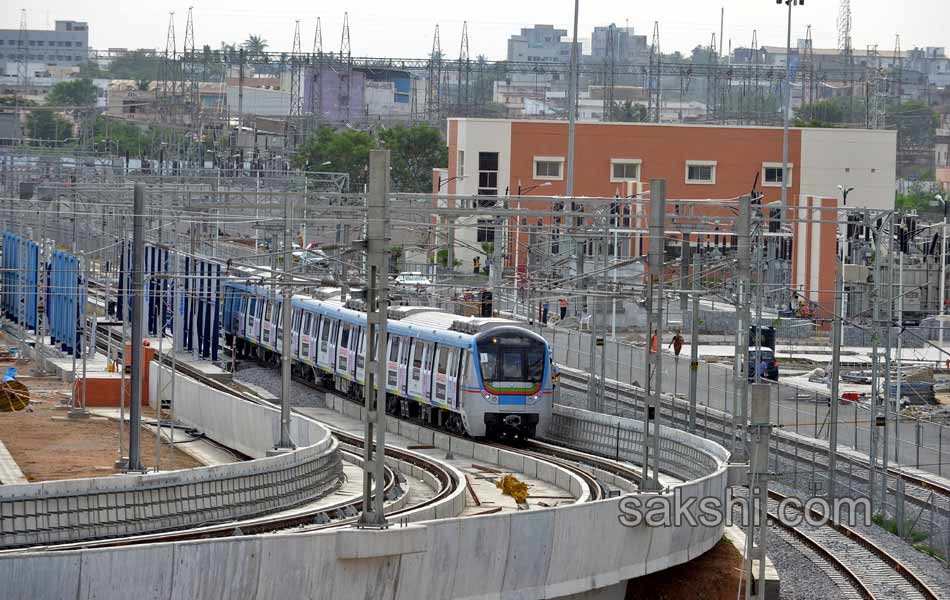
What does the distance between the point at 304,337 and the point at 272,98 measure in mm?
87598

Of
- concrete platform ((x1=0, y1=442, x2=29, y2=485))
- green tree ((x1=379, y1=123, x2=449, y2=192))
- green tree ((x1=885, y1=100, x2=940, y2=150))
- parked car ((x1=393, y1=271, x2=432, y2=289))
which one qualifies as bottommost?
concrete platform ((x1=0, y1=442, x2=29, y2=485))

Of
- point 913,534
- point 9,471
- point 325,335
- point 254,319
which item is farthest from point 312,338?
point 913,534

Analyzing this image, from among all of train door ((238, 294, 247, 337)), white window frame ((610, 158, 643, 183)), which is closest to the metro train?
train door ((238, 294, 247, 337))

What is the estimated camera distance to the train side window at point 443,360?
30703mm

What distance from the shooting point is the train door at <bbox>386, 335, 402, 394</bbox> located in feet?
109

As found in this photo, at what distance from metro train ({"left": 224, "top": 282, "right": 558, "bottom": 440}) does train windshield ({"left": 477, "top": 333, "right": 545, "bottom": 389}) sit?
0.06 ft

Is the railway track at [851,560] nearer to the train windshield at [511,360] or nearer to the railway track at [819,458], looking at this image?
the railway track at [819,458]

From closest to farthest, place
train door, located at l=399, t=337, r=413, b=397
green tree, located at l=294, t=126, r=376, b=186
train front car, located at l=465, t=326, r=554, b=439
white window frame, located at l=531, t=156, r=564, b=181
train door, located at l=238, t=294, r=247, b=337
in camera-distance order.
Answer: train front car, located at l=465, t=326, r=554, b=439, train door, located at l=399, t=337, r=413, b=397, train door, located at l=238, t=294, r=247, b=337, white window frame, located at l=531, t=156, r=564, b=181, green tree, located at l=294, t=126, r=376, b=186

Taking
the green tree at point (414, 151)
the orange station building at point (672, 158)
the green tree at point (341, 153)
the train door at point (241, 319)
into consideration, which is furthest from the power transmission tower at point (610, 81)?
the train door at point (241, 319)

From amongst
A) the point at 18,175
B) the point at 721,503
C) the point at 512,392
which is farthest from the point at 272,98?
the point at 721,503

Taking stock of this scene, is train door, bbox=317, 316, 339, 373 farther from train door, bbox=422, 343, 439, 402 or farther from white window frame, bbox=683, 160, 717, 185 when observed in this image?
white window frame, bbox=683, 160, 717, 185

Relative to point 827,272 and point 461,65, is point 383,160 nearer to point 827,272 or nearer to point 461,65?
point 827,272

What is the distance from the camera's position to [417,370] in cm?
3231

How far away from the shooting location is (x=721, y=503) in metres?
21.0
